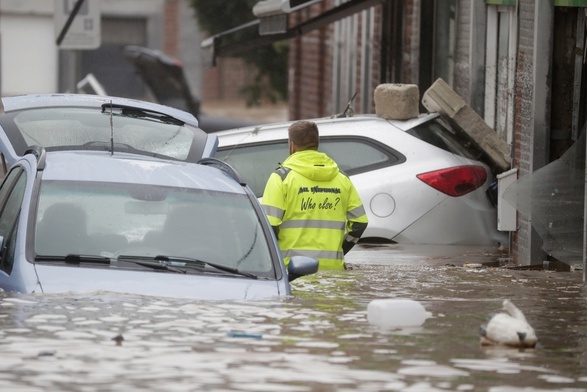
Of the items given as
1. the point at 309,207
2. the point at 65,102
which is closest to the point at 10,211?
the point at 309,207

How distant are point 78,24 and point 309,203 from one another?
8127mm

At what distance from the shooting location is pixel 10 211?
8648 mm

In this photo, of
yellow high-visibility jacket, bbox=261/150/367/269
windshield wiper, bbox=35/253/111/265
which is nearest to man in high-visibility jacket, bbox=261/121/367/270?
yellow high-visibility jacket, bbox=261/150/367/269

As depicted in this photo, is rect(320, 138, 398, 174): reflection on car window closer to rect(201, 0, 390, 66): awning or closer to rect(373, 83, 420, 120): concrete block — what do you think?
rect(373, 83, 420, 120): concrete block

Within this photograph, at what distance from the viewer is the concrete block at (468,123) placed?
501 inches

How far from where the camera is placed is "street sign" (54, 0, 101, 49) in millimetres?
16984

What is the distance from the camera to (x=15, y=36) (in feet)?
135

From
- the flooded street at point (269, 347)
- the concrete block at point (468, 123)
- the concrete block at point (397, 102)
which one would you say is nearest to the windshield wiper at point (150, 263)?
the flooded street at point (269, 347)

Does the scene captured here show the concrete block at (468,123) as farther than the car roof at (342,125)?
Yes

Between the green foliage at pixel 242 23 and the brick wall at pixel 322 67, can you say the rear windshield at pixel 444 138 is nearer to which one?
the brick wall at pixel 322 67

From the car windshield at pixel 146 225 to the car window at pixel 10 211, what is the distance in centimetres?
17

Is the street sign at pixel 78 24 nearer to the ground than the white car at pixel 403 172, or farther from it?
→ farther from it

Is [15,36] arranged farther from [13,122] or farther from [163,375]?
[163,375]

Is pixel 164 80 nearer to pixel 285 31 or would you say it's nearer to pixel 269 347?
pixel 285 31
